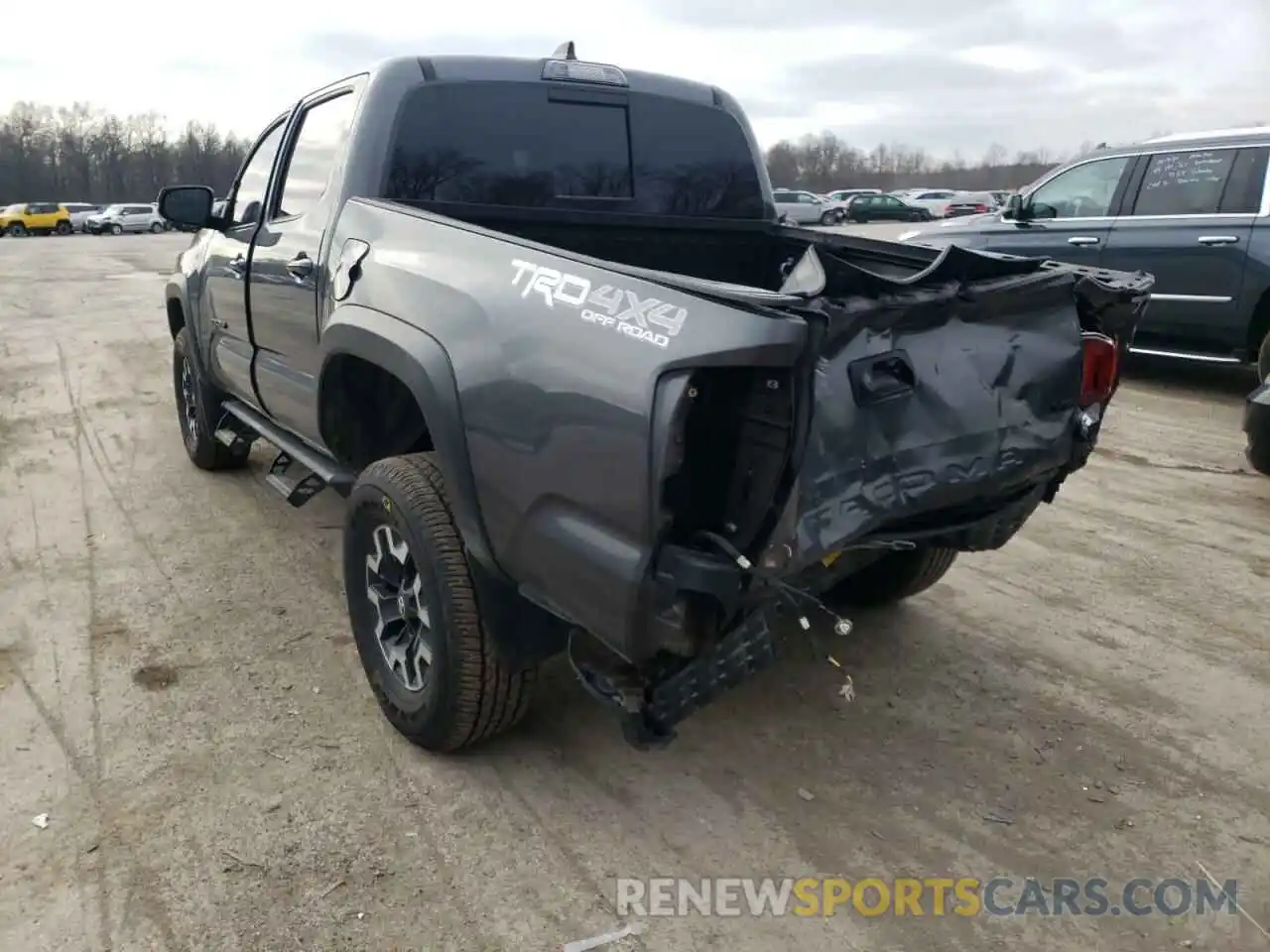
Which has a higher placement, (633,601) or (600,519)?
(600,519)

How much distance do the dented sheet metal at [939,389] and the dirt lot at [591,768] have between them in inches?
35.5

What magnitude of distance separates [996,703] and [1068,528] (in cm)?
202

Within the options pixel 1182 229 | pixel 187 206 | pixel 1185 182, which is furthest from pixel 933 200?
pixel 187 206

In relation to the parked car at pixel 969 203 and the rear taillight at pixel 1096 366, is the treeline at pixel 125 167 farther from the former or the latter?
the rear taillight at pixel 1096 366

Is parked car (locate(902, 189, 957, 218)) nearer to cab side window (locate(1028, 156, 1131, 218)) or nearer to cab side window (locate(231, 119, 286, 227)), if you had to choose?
cab side window (locate(1028, 156, 1131, 218))

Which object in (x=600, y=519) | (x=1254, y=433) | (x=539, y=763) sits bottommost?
(x=539, y=763)

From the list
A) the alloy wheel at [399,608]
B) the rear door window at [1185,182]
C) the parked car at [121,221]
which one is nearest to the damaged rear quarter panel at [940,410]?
the alloy wheel at [399,608]

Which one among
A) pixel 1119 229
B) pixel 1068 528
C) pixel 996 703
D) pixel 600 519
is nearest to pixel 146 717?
pixel 600 519

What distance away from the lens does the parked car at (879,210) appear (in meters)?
42.6

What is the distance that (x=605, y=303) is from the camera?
2260 millimetres

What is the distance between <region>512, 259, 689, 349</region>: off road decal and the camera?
2.12 metres

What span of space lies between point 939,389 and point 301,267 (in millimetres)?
2443

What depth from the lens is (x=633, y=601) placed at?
85.7 inches

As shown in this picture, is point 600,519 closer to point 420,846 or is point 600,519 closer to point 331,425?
point 420,846
